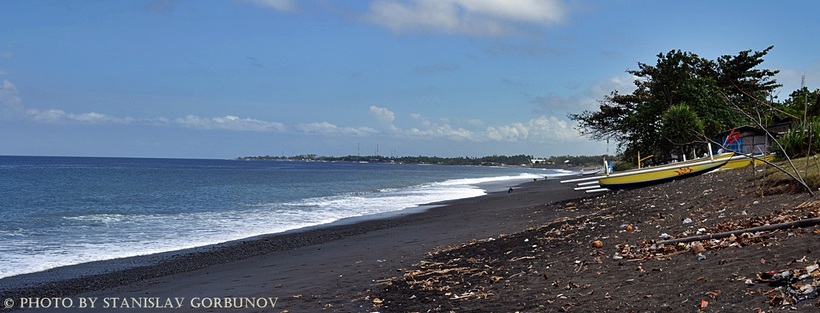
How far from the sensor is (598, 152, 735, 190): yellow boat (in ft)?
73.9

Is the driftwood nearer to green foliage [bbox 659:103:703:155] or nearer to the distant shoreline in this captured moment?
the distant shoreline

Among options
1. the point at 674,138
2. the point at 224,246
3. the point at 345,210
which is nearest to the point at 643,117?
the point at 674,138

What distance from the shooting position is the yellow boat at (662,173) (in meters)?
22.5

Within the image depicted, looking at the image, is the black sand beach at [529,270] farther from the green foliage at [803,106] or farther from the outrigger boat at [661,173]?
the outrigger boat at [661,173]

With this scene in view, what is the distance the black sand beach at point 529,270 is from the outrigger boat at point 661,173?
7315 mm

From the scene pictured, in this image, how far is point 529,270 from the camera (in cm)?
825

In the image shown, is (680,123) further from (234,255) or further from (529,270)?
(529,270)

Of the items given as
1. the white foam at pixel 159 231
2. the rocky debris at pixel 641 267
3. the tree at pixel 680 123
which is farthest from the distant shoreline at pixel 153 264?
the tree at pixel 680 123

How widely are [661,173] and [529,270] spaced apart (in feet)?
55.5

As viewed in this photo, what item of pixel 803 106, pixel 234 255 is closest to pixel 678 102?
pixel 803 106

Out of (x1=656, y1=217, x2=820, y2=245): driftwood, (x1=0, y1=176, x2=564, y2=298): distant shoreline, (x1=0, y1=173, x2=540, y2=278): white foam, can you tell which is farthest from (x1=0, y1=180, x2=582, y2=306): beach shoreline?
(x1=656, y1=217, x2=820, y2=245): driftwood

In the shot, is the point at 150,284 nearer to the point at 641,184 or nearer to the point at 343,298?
the point at 343,298

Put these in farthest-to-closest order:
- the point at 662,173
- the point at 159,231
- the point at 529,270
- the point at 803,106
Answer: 1. the point at 803,106
2. the point at 662,173
3. the point at 159,231
4. the point at 529,270

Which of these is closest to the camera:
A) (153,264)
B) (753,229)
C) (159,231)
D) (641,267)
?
(641,267)
